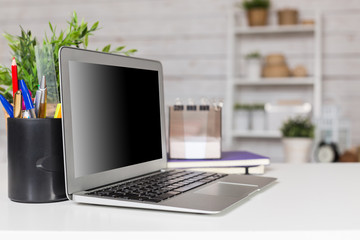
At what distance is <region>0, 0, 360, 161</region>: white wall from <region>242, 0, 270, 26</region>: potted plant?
0.56 ft

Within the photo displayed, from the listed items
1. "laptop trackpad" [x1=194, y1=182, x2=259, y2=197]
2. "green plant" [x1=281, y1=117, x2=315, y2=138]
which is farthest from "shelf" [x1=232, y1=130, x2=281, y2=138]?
"laptop trackpad" [x1=194, y1=182, x2=259, y2=197]

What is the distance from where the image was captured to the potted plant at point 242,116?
3.01 metres

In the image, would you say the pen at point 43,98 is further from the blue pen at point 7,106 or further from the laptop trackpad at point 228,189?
the laptop trackpad at point 228,189

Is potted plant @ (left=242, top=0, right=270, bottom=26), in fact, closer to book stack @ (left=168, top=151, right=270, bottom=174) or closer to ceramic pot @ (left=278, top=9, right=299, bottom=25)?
ceramic pot @ (left=278, top=9, right=299, bottom=25)

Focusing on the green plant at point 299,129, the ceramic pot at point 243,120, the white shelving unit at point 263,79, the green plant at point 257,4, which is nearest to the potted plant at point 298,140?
the green plant at point 299,129

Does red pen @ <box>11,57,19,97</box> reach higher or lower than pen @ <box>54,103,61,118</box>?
higher

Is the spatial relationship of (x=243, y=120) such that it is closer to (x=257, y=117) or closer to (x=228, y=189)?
(x=257, y=117)

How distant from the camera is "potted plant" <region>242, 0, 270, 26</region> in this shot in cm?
297

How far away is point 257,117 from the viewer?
9.87 ft

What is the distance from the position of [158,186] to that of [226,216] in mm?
166

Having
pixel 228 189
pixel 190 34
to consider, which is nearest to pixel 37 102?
pixel 228 189

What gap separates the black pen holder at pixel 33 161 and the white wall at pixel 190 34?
2.57 metres

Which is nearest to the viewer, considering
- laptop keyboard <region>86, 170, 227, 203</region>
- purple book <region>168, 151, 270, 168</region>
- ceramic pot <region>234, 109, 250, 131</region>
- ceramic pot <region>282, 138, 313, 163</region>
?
laptop keyboard <region>86, 170, 227, 203</region>

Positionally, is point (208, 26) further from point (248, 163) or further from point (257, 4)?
point (248, 163)
